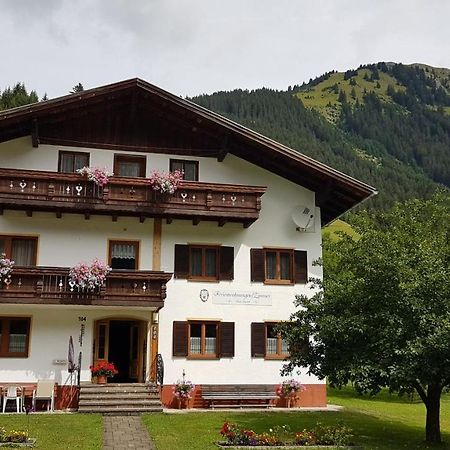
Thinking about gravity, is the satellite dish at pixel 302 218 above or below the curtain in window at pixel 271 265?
above

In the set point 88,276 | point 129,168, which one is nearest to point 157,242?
point 129,168

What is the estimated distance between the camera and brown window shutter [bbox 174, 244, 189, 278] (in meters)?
21.6

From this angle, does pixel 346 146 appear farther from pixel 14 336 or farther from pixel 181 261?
pixel 14 336

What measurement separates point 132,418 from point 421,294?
850cm

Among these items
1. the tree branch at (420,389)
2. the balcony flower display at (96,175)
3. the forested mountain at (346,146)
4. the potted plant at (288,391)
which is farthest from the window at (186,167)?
the forested mountain at (346,146)

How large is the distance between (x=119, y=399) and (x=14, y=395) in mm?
3107

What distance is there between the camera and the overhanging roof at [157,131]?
2133 centimetres

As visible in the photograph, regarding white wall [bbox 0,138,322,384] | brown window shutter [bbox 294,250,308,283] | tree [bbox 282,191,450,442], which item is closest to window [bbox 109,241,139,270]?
white wall [bbox 0,138,322,384]

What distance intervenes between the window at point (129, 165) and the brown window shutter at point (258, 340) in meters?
6.58

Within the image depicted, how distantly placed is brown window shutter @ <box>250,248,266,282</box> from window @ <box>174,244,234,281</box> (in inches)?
28.3

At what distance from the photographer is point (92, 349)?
2047cm

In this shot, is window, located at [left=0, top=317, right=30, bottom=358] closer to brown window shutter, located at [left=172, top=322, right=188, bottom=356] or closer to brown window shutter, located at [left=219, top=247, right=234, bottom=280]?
brown window shutter, located at [left=172, top=322, right=188, bottom=356]

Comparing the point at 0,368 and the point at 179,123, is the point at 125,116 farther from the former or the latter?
the point at 0,368

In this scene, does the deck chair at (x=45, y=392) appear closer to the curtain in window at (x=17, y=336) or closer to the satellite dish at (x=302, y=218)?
the curtain in window at (x=17, y=336)
